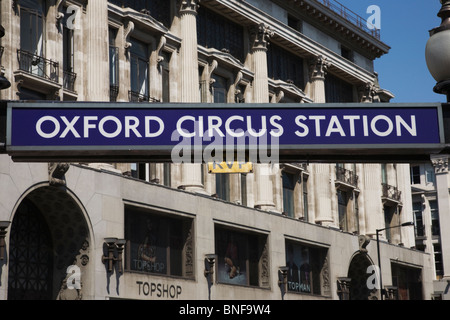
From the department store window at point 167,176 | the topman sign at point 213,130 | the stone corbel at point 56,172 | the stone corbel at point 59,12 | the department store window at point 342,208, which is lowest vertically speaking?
the topman sign at point 213,130

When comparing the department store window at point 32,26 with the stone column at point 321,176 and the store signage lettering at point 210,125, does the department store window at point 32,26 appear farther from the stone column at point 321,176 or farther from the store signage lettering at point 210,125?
the store signage lettering at point 210,125

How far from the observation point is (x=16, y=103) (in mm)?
6281

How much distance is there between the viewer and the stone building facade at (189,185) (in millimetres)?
33781

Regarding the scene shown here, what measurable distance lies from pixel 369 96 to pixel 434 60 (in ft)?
192

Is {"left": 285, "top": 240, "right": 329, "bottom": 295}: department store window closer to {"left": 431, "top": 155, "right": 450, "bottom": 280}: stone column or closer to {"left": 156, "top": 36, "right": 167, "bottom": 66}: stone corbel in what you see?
{"left": 156, "top": 36, "right": 167, "bottom": 66}: stone corbel

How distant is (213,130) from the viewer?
6328mm

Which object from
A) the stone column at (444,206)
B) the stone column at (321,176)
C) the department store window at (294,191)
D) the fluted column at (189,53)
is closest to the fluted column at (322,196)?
the stone column at (321,176)

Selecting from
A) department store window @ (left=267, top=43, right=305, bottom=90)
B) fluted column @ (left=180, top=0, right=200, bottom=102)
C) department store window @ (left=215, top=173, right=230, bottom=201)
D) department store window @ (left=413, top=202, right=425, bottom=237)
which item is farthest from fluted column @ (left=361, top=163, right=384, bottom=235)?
department store window @ (left=413, top=202, right=425, bottom=237)

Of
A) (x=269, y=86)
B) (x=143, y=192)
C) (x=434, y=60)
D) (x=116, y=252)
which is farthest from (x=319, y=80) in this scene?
(x=434, y=60)

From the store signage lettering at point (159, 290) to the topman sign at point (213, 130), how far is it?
30.7 metres

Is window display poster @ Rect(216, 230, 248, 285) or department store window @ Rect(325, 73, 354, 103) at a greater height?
department store window @ Rect(325, 73, 354, 103)

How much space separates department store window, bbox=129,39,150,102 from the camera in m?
40.0

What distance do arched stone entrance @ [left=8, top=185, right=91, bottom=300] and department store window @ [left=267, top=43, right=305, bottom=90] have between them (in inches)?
854

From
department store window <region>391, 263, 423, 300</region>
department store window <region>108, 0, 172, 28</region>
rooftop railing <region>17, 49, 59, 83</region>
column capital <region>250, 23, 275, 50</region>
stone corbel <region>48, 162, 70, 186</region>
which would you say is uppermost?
column capital <region>250, 23, 275, 50</region>
